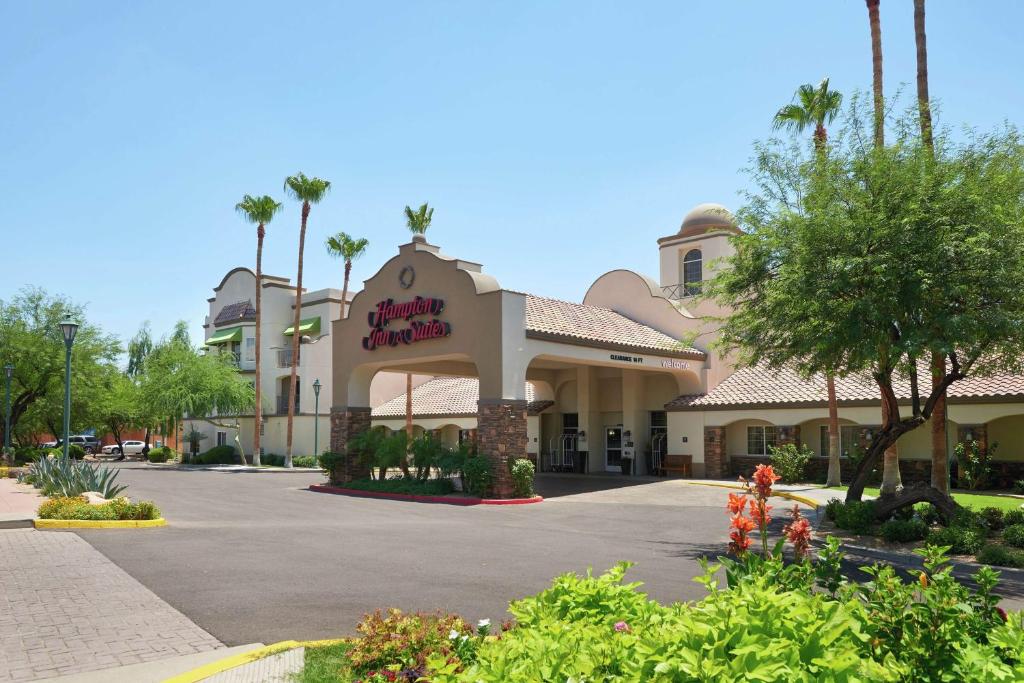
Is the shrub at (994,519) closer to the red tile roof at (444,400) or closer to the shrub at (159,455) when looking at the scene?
the red tile roof at (444,400)

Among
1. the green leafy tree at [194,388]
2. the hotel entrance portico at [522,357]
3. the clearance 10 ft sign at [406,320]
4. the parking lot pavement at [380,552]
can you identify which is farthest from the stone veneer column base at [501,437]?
the green leafy tree at [194,388]

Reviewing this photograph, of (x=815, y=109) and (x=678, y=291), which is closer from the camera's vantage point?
(x=815, y=109)

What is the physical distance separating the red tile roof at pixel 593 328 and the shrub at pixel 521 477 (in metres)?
3.99

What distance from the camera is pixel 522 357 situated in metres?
23.9

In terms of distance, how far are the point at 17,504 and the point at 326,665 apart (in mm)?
17382

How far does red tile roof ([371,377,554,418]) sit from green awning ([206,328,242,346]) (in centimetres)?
1355

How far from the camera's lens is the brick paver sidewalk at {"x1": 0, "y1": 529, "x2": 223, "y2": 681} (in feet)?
22.2

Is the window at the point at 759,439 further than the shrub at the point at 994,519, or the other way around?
the window at the point at 759,439

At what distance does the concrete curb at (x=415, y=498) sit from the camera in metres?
22.2

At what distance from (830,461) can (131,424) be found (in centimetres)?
5289

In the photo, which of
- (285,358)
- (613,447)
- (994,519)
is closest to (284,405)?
(285,358)

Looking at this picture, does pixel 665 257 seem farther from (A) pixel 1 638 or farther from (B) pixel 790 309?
(A) pixel 1 638

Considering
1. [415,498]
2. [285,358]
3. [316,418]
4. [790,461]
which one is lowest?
[415,498]

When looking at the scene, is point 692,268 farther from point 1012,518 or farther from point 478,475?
point 1012,518
